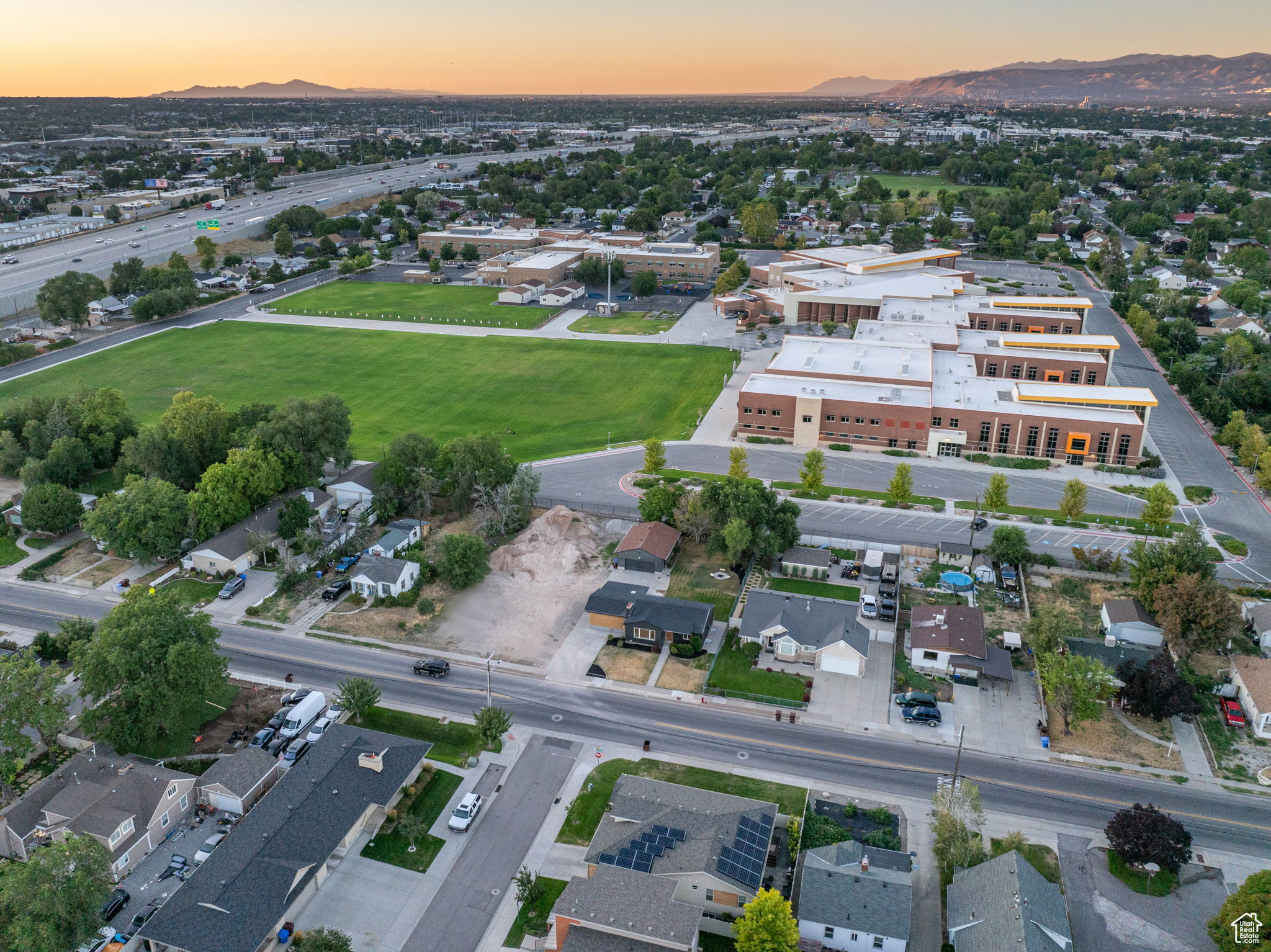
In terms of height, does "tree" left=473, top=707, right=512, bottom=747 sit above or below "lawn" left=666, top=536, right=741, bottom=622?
above

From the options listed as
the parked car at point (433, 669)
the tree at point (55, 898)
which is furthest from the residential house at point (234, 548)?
the tree at point (55, 898)

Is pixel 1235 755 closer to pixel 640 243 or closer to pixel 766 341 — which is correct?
pixel 766 341

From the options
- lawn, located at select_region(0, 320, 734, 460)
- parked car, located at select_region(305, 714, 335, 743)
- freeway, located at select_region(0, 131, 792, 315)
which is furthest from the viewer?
freeway, located at select_region(0, 131, 792, 315)

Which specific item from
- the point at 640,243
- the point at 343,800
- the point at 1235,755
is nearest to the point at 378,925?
the point at 343,800

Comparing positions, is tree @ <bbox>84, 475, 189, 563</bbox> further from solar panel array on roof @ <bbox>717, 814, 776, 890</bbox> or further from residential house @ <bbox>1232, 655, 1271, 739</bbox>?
residential house @ <bbox>1232, 655, 1271, 739</bbox>

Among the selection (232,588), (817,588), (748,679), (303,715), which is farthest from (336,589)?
(817,588)

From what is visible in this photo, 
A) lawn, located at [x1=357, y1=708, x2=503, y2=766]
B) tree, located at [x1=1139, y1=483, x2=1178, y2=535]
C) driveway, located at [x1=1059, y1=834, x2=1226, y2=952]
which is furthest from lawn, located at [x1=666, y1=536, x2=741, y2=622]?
tree, located at [x1=1139, y1=483, x2=1178, y2=535]

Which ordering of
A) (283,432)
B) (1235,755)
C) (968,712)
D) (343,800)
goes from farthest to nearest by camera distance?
(283,432) → (968,712) → (1235,755) → (343,800)
